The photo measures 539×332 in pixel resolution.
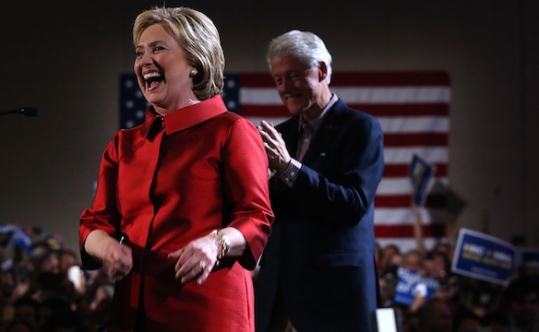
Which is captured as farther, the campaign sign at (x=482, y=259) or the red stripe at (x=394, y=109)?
the red stripe at (x=394, y=109)

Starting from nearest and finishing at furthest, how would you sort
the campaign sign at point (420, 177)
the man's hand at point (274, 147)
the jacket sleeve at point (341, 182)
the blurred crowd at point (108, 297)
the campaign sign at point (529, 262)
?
the man's hand at point (274, 147)
the jacket sleeve at point (341, 182)
the blurred crowd at point (108, 297)
the campaign sign at point (529, 262)
the campaign sign at point (420, 177)

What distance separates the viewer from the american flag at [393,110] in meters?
8.35

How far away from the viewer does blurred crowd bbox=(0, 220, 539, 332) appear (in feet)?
14.0

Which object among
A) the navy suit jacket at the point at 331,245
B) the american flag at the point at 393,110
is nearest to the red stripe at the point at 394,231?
the american flag at the point at 393,110

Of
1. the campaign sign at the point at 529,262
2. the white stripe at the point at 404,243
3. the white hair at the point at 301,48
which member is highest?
the white hair at the point at 301,48

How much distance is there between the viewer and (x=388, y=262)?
23.2 feet

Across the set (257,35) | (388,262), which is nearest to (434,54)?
(257,35)

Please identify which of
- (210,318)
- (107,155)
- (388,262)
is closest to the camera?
(210,318)

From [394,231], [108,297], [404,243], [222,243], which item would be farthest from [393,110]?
[222,243]

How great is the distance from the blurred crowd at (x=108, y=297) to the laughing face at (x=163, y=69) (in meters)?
1.91

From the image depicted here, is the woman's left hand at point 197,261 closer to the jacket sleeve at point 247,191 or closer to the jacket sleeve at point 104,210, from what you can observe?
the jacket sleeve at point 247,191

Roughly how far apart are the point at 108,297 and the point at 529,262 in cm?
399

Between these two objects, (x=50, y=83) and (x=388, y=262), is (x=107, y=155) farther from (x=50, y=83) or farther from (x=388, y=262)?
(x=50, y=83)

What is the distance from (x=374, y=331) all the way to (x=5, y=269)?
212 inches
